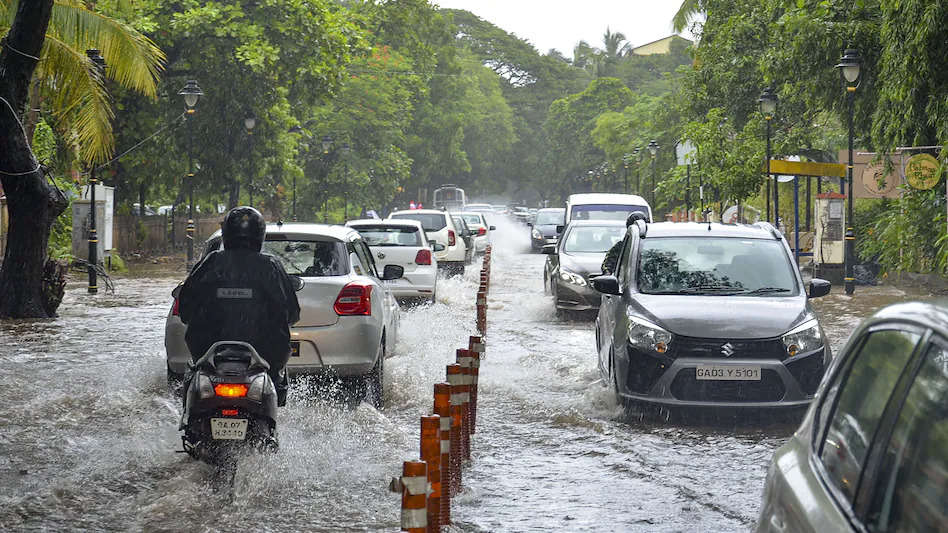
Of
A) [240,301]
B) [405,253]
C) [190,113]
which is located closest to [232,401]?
[240,301]

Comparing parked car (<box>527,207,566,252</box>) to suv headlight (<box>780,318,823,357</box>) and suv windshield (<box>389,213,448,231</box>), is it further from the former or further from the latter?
suv headlight (<box>780,318,823,357</box>)

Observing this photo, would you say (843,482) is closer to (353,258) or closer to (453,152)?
(353,258)

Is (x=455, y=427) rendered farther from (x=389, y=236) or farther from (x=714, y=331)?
(x=389, y=236)

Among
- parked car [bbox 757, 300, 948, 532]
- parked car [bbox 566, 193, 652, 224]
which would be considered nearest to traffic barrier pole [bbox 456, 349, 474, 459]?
parked car [bbox 757, 300, 948, 532]

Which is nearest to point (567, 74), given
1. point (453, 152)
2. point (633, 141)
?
point (453, 152)

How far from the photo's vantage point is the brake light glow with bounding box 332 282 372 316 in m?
10.1

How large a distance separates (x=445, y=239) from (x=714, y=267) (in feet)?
59.5

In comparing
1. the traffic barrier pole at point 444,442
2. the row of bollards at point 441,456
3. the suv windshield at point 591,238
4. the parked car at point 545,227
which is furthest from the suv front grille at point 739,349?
the parked car at point 545,227

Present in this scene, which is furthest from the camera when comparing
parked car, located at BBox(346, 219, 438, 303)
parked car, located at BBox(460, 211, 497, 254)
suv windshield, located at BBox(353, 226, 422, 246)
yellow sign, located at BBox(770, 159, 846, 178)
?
parked car, located at BBox(460, 211, 497, 254)

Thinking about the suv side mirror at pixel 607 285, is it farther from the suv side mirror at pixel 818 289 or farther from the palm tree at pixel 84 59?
the palm tree at pixel 84 59

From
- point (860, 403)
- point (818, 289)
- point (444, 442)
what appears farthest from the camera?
point (818, 289)

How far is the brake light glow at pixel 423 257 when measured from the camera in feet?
67.4

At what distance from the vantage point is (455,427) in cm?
775

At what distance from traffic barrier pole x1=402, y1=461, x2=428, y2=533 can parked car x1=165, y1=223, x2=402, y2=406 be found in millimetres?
5182
